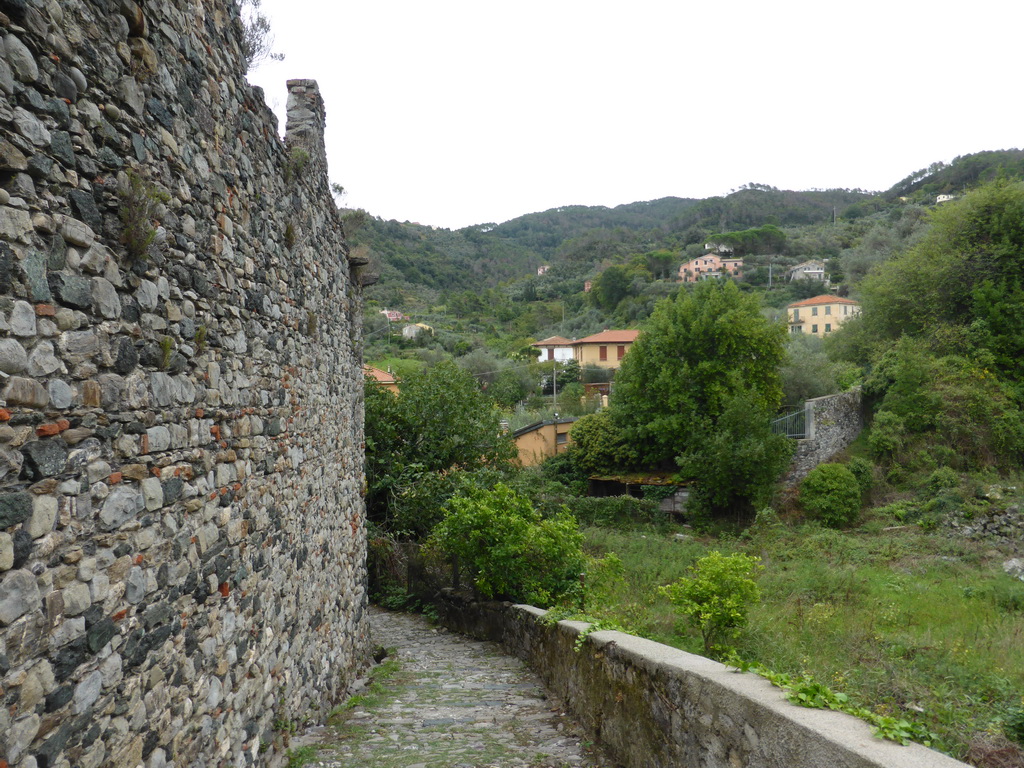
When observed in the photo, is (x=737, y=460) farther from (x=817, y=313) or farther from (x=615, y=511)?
(x=817, y=313)

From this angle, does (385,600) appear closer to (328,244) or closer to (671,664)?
(328,244)

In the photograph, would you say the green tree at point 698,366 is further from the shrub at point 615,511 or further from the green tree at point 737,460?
the shrub at point 615,511

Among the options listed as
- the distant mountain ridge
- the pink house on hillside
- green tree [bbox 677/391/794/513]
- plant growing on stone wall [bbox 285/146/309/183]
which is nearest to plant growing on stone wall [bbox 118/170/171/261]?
plant growing on stone wall [bbox 285/146/309/183]

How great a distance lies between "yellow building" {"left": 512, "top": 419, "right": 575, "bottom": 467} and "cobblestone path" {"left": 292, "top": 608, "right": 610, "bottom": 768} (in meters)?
19.9

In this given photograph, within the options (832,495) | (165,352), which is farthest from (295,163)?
(832,495)

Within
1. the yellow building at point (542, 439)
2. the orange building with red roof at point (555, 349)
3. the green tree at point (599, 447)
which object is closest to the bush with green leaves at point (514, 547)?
the green tree at point (599, 447)

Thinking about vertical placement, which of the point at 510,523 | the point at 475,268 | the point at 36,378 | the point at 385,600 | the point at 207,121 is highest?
the point at 475,268

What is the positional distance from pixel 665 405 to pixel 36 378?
74.5 ft

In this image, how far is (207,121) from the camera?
3537 mm

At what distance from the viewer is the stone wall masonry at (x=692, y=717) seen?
253 centimetres

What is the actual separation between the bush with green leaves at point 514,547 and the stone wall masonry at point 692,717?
5.56 feet

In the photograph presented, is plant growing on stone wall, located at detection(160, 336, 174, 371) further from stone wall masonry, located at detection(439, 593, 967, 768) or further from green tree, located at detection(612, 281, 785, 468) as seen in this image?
green tree, located at detection(612, 281, 785, 468)

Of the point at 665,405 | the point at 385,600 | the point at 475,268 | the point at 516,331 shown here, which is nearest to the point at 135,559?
the point at 385,600

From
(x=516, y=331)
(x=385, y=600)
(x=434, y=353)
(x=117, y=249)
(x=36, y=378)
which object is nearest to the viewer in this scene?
(x=36, y=378)
